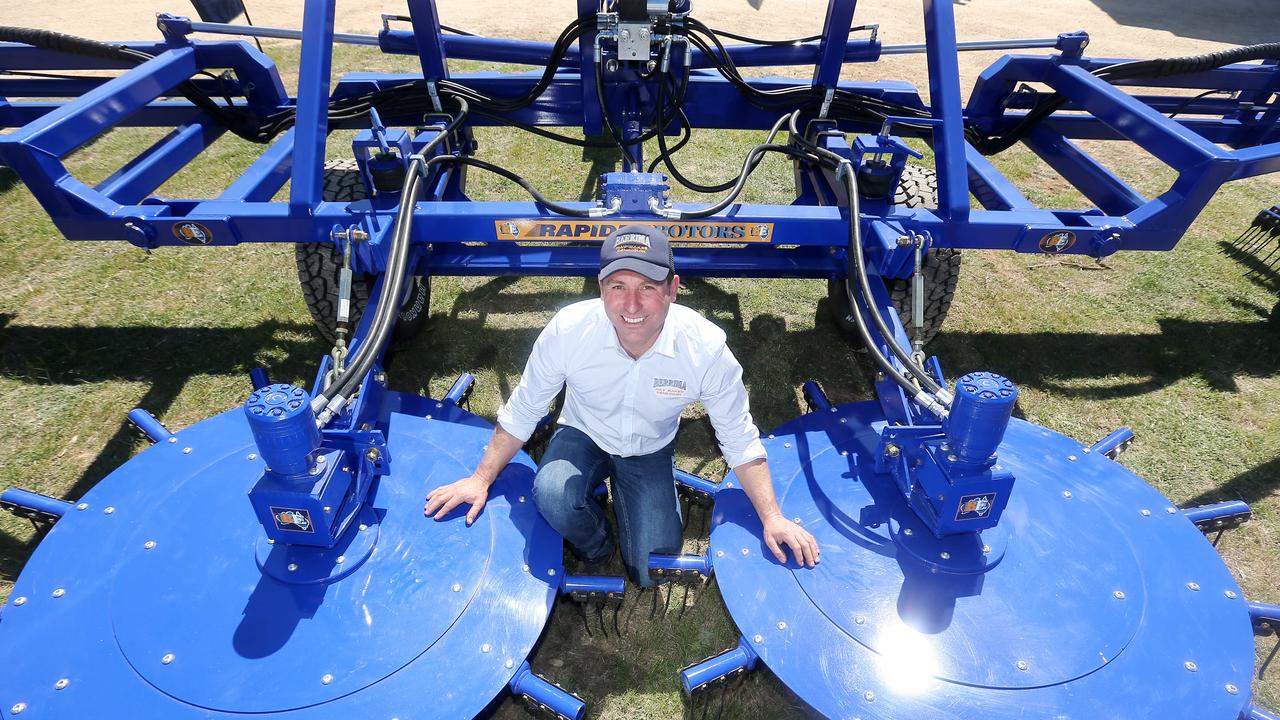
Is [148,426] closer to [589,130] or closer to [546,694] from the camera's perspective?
[546,694]

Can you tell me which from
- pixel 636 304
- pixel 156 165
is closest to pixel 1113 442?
pixel 636 304

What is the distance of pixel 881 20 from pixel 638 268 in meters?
9.89

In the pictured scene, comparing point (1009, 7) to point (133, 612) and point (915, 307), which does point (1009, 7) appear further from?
point (133, 612)

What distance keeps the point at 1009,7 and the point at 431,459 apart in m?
12.2

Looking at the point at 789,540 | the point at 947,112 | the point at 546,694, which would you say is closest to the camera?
the point at 546,694

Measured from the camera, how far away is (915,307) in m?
2.80

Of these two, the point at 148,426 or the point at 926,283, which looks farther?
the point at 926,283

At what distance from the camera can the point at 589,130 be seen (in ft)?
14.0

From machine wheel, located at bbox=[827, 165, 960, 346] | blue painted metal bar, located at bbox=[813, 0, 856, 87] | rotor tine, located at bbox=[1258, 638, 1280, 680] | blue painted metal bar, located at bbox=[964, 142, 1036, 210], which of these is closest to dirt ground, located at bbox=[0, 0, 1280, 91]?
blue painted metal bar, located at bbox=[813, 0, 856, 87]

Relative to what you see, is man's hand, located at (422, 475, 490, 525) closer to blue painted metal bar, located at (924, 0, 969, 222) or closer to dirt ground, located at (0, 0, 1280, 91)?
blue painted metal bar, located at (924, 0, 969, 222)

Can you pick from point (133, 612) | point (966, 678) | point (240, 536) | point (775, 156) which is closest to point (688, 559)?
point (966, 678)

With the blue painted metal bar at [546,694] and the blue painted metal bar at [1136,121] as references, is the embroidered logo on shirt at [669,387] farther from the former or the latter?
the blue painted metal bar at [1136,121]

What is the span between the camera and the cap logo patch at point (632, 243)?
7.38 ft

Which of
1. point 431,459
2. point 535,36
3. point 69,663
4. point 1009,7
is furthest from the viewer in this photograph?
point 1009,7
